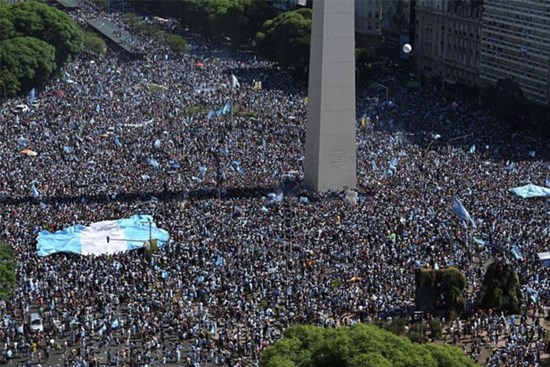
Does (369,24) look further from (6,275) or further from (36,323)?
(36,323)

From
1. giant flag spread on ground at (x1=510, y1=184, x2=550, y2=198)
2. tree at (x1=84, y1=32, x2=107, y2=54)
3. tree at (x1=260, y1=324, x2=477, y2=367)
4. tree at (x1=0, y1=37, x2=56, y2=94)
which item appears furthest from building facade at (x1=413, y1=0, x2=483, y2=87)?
tree at (x1=260, y1=324, x2=477, y2=367)

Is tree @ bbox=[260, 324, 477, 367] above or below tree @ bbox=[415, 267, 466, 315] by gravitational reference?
above

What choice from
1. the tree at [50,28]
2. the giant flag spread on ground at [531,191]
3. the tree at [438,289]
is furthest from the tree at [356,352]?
the tree at [50,28]

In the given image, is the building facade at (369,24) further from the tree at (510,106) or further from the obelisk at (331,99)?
the obelisk at (331,99)

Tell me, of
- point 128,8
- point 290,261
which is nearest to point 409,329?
point 290,261

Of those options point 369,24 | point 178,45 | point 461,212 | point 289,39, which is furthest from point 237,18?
point 461,212

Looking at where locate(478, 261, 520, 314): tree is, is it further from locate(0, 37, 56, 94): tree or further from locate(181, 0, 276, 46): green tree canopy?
locate(181, 0, 276, 46): green tree canopy
